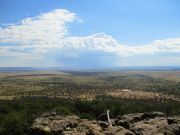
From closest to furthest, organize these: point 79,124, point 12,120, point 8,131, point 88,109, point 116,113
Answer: point 79,124, point 8,131, point 12,120, point 116,113, point 88,109

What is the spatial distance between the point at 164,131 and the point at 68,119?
40.8ft

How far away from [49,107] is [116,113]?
1618 centimetres

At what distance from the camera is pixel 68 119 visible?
43.0m

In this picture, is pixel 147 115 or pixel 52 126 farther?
pixel 147 115

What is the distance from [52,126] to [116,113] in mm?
30489

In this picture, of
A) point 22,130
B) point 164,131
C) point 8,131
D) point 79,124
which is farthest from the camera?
point 8,131

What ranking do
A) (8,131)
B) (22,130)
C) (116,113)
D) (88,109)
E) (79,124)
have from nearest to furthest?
(79,124) → (22,130) → (8,131) → (116,113) → (88,109)

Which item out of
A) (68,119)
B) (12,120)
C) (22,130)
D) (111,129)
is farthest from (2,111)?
(111,129)

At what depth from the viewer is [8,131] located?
51.8 m

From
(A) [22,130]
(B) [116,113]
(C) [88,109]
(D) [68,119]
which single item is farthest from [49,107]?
(D) [68,119]

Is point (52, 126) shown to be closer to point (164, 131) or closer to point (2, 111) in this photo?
point (164, 131)

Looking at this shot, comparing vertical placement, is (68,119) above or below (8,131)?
above

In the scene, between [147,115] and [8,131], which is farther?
[8,131]

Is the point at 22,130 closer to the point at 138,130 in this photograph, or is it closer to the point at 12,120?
the point at 12,120
